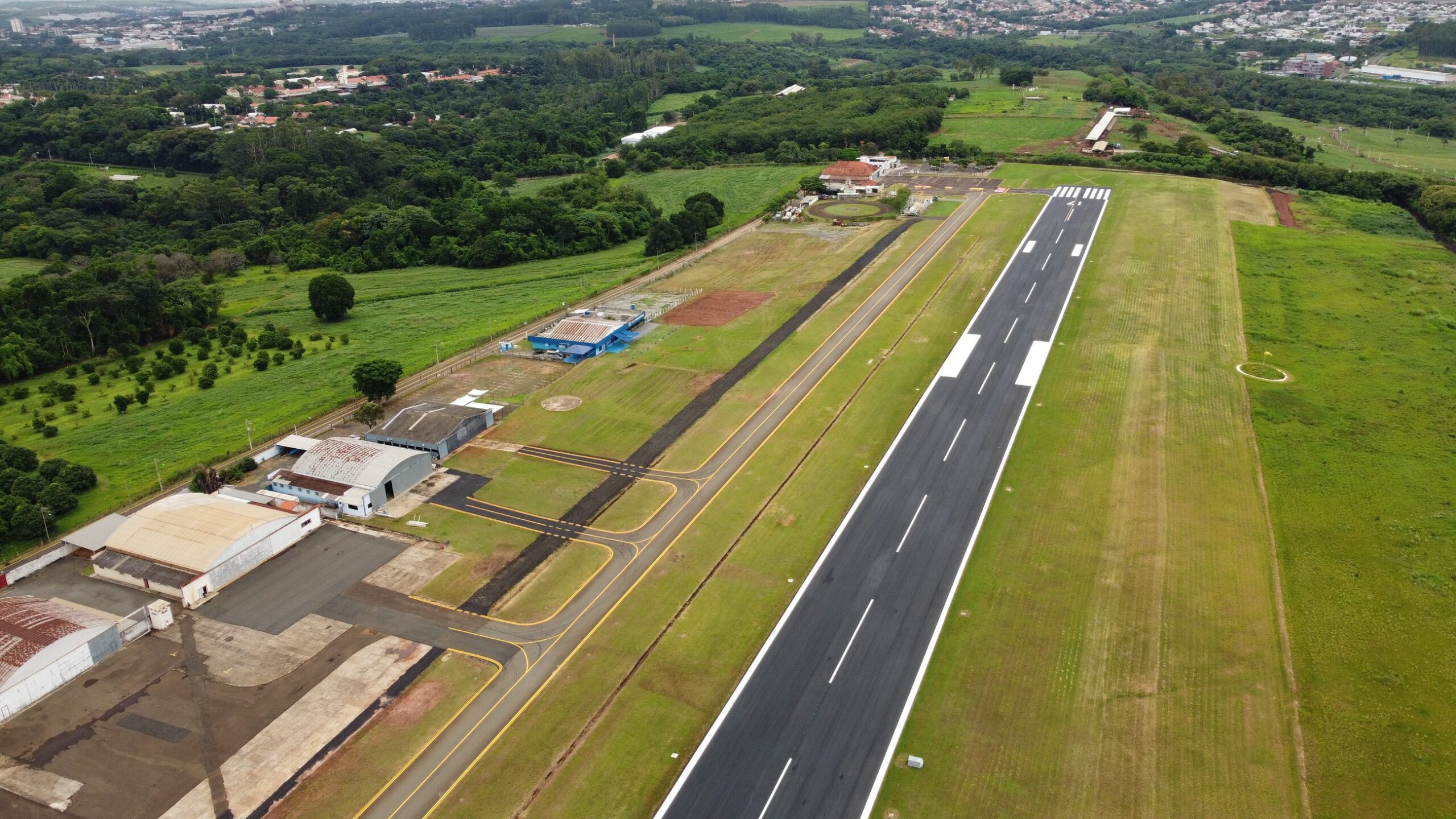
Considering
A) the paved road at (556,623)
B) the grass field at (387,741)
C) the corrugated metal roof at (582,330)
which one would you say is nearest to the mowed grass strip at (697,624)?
the paved road at (556,623)

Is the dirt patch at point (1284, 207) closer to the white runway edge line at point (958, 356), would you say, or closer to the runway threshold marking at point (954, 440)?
the white runway edge line at point (958, 356)

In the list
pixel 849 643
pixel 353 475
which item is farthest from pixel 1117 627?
pixel 353 475

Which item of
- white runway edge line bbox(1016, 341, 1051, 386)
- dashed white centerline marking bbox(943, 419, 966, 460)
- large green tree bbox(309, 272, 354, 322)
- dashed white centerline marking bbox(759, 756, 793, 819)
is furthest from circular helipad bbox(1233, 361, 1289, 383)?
large green tree bbox(309, 272, 354, 322)

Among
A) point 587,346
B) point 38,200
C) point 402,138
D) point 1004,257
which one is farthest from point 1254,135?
point 38,200

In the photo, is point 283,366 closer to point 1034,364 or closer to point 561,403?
point 561,403

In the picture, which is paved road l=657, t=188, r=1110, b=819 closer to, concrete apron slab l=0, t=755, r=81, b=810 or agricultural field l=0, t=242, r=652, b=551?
concrete apron slab l=0, t=755, r=81, b=810
